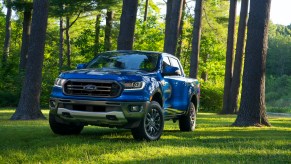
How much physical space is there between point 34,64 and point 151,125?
860 cm

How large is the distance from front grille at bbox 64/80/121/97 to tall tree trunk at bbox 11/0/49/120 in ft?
26.1

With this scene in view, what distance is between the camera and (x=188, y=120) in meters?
12.8

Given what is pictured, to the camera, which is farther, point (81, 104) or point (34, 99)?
point (34, 99)

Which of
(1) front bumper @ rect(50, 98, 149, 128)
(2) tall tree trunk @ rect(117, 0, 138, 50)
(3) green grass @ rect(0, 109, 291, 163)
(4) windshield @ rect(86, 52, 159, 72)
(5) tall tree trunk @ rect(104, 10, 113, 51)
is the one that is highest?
(5) tall tree trunk @ rect(104, 10, 113, 51)

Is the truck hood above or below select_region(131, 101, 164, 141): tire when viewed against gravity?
above

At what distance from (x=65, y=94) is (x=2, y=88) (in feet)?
78.0

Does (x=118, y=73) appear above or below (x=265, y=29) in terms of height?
below

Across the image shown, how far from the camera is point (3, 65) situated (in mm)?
34062

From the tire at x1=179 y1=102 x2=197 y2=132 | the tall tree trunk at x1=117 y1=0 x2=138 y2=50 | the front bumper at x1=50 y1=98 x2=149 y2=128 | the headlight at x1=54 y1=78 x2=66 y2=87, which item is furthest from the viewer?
the tall tree trunk at x1=117 y1=0 x2=138 y2=50

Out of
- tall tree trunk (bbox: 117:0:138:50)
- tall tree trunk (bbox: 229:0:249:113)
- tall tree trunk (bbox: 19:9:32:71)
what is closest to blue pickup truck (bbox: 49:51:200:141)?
tall tree trunk (bbox: 117:0:138:50)

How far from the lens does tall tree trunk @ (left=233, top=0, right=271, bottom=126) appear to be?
14.8 meters

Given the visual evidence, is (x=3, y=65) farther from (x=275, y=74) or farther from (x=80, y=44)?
(x=275, y=74)

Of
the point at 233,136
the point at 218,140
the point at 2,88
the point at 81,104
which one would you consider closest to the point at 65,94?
the point at 81,104

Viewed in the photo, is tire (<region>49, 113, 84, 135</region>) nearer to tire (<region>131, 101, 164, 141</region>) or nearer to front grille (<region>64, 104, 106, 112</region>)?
front grille (<region>64, 104, 106, 112</region>)
